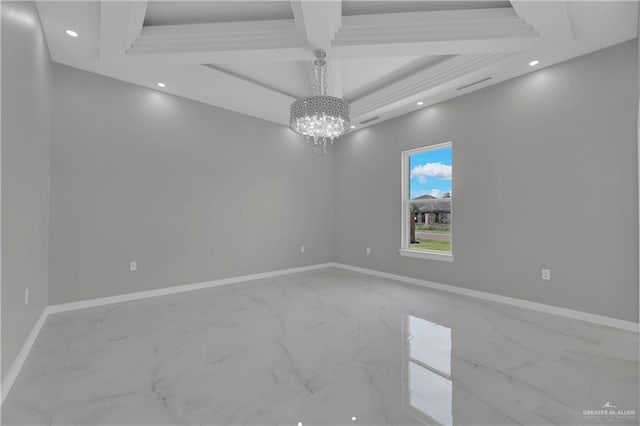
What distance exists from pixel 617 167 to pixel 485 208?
4.13 ft

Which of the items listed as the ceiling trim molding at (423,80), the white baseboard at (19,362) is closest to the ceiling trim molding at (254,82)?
the ceiling trim molding at (423,80)

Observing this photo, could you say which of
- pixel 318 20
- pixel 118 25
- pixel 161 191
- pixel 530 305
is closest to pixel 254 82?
pixel 118 25

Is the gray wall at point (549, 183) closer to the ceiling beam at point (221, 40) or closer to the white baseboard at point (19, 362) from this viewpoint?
the ceiling beam at point (221, 40)

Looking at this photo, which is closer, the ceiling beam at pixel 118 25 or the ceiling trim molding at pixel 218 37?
the ceiling beam at pixel 118 25

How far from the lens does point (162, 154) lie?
3904mm

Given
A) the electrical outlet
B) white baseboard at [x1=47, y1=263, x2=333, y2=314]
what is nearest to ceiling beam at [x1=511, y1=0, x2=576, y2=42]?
the electrical outlet

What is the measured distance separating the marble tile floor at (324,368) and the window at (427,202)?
1.34m

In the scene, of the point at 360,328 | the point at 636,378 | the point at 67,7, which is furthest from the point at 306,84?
the point at 636,378

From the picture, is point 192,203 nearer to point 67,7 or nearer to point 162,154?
point 162,154

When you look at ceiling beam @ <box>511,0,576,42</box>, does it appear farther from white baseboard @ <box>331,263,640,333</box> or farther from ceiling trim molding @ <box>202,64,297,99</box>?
ceiling trim molding @ <box>202,64,297,99</box>

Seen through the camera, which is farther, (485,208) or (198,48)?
(485,208)

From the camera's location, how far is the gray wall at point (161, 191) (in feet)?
10.7

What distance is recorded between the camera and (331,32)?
2.56m

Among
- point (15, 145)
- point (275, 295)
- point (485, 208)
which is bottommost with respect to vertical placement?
point (275, 295)
